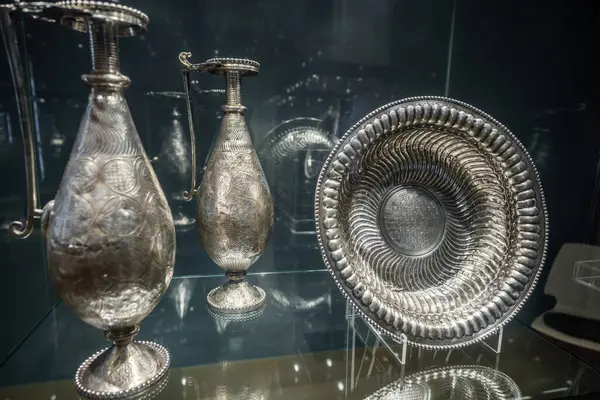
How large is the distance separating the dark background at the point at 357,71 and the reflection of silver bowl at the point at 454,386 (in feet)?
0.94

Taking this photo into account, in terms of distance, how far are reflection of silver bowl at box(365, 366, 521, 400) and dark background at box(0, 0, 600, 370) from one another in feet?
0.94

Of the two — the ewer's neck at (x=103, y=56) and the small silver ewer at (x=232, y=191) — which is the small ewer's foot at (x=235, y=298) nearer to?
the small silver ewer at (x=232, y=191)

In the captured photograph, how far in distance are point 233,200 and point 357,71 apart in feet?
1.60

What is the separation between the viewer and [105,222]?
1.62ft

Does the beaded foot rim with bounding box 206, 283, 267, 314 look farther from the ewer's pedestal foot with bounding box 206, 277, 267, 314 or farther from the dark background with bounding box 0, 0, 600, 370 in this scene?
the dark background with bounding box 0, 0, 600, 370

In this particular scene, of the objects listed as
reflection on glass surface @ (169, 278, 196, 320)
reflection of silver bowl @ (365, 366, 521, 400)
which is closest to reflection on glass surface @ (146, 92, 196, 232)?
reflection on glass surface @ (169, 278, 196, 320)

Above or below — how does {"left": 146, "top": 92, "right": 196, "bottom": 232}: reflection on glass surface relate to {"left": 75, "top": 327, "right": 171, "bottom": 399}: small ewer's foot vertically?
above

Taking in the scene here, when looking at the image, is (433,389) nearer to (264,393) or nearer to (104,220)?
(264,393)

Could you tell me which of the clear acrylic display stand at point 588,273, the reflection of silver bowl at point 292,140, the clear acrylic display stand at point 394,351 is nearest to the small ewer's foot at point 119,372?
the clear acrylic display stand at point 394,351

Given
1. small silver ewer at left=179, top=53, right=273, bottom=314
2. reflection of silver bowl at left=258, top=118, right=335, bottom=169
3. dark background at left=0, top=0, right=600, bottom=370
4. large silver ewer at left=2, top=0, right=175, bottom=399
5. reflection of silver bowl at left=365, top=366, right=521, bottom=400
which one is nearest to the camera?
large silver ewer at left=2, top=0, right=175, bottom=399

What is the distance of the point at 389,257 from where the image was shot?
733 millimetres

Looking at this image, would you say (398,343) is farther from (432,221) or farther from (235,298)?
(235,298)

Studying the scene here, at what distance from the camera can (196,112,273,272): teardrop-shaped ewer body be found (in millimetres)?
745

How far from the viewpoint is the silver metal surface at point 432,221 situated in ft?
2.08
